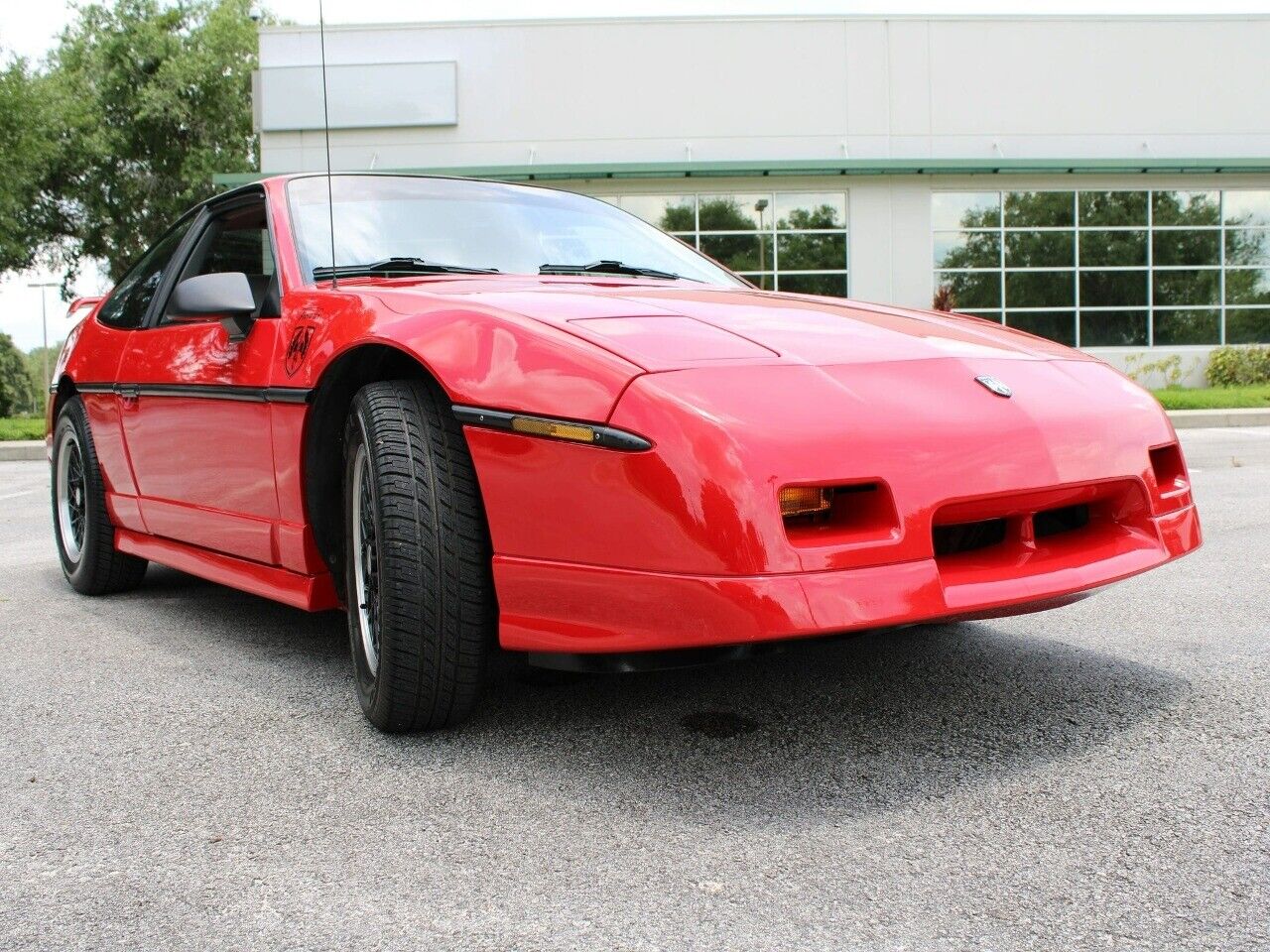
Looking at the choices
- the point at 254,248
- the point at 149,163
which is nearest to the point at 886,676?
the point at 254,248

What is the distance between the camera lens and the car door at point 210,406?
3.26m

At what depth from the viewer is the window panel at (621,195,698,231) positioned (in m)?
21.7

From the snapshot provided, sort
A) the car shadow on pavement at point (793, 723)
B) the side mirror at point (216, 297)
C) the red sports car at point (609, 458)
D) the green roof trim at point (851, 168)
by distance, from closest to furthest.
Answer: the red sports car at point (609, 458) → the car shadow on pavement at point (793, 723) → the side mirror at point (216, 297) → the green roof trim at point (851, 168)

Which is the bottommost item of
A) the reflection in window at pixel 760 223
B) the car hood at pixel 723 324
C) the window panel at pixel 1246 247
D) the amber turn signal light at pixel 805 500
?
the amber turn signal light at pixel 805 500

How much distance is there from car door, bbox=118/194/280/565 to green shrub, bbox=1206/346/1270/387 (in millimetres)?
21003

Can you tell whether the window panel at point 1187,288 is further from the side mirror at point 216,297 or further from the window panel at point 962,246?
the side mirror at point 216,297

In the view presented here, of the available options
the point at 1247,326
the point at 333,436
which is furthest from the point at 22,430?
the point at 1247,326

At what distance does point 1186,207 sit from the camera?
22.2 metres

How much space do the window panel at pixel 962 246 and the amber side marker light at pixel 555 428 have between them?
20.5 meters

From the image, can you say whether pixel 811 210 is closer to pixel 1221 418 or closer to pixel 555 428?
pixel 1221 418

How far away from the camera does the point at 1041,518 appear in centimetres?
265

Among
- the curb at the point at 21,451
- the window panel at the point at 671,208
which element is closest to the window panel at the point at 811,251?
the window panel at the point at 671,208

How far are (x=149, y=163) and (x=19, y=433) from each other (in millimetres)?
18733

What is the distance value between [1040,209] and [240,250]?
20166 mm
